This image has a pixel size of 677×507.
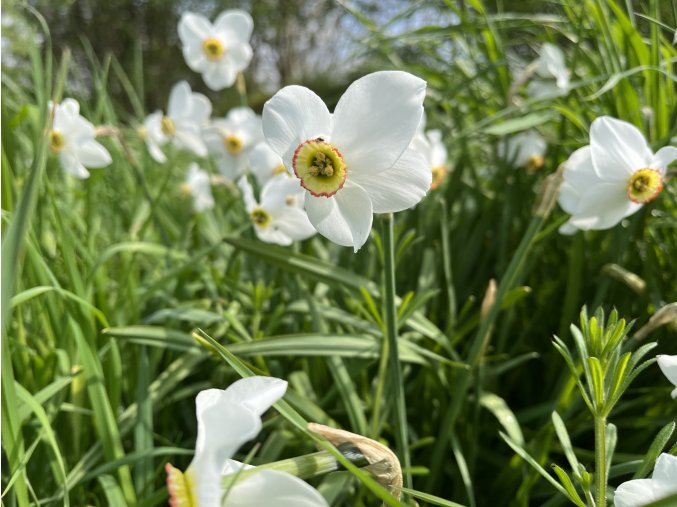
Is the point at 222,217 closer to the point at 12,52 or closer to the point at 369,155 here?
the point at 369,155

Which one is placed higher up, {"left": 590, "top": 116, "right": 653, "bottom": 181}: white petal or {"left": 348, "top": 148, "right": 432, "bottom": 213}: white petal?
{"left": 590, "top": 116, "right": 653, "bottom": 181}: white petal

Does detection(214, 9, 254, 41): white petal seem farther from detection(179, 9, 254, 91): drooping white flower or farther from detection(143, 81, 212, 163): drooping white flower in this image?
detection(143, 81, 212, 163): drooping white flower

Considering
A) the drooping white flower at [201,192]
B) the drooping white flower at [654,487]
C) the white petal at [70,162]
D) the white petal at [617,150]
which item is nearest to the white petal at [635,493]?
the drooping white flower at [654,487]

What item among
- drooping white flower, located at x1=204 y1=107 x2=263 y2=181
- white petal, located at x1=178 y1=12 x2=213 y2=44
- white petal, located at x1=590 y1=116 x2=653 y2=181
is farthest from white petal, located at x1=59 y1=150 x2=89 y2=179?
white petal, located at x1=590 y1=116 x2=653 y2=181

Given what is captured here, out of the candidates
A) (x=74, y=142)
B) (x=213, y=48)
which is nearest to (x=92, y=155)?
(x=74, y=142)

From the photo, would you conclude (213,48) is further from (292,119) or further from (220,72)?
(292,119)

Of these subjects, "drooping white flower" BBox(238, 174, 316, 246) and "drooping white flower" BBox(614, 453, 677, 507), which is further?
"drooping white flower" BBox(238, 174, 316, 246)

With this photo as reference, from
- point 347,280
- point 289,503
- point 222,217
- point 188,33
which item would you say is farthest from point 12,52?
point 289,503
